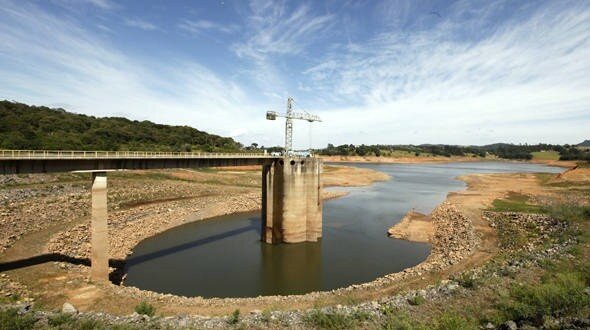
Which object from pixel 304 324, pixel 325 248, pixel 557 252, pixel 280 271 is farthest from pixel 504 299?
pixel 325 248

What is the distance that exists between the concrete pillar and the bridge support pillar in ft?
58.4

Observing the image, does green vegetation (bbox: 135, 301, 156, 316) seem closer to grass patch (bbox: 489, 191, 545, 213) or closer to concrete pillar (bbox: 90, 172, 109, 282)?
concrete pillar (bbox: 90, 172, 109, 282)

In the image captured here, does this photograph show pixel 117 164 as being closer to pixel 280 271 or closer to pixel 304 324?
pixel 280 271

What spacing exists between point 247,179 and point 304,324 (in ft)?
239

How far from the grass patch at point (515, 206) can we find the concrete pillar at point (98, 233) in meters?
52.2

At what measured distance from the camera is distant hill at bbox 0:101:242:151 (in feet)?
233

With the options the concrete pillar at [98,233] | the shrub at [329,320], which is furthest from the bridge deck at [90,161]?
the shrub at [329,320]

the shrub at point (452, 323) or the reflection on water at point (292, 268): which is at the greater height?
the shrub at point (452, 323)

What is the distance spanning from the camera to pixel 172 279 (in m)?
27.5

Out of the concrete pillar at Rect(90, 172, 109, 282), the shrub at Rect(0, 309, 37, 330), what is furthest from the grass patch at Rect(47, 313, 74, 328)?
the concrete pillar at Rect(90, 172, 109, 282)

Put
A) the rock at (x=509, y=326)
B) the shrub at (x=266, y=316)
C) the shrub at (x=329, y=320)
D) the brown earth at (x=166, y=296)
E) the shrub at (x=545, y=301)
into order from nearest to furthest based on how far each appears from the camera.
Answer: the rock at (x=509, y=326), the shrub at (x=545, y=301), the shrub at (x=329, y=320), the shrub at (x=266, y=316), the brown earth at (x=166, y=296)

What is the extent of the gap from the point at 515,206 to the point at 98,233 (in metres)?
58.2

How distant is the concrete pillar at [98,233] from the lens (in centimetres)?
2462

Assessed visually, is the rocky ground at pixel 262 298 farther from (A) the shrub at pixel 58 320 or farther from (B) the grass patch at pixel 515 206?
(B) the grass patch at pixel 515 206
